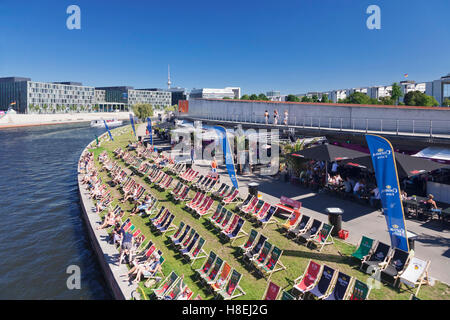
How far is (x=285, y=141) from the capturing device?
853 inches

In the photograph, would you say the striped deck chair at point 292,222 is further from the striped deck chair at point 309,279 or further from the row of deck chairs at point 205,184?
the row of deck chairs at point 205,184

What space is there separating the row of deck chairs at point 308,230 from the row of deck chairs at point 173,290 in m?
4.26

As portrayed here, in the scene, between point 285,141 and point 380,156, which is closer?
point 380,156

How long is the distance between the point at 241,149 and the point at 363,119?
7569 millimetres

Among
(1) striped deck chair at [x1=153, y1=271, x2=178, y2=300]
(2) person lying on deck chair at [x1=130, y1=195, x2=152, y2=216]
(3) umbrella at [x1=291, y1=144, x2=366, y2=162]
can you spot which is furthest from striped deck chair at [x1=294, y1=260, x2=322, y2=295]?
(2) person lying on deck chair at [x1=130, y1=195, x2=152, y2=216]

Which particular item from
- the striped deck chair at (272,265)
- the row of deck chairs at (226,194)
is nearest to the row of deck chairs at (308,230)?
the striped deck chair at (272,265)

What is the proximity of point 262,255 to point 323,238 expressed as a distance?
7.28ft

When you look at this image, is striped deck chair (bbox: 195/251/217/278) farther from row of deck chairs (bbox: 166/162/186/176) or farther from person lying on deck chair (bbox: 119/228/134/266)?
row of deck chairs (bbox: 166/162/186/176)

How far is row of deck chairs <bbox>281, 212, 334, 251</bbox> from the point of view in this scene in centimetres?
977

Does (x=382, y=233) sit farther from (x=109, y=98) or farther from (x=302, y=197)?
(x=109, y=98)

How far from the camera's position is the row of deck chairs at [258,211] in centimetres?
1163

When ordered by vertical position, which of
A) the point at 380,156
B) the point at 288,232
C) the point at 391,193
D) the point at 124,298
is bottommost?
the point at 124,298

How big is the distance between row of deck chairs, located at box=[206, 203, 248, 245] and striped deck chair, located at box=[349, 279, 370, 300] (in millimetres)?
4485
